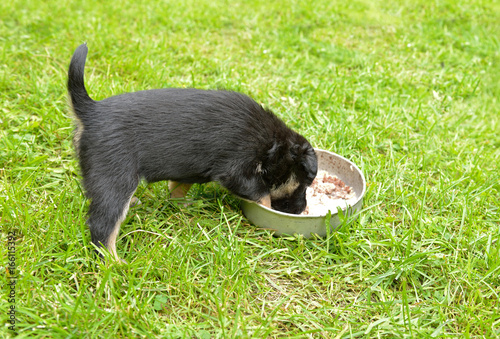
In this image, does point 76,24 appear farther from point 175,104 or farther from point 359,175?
point 359,175

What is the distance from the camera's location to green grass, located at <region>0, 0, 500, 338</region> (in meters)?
2.82

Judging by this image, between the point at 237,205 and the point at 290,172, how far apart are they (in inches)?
23.3

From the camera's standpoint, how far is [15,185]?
141 inches

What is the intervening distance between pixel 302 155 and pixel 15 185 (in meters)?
2.36

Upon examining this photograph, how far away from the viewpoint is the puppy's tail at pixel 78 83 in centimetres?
313

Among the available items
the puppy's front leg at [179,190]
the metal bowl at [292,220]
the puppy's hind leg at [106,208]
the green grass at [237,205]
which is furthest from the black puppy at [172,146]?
the puppy's front leg at [179,190]

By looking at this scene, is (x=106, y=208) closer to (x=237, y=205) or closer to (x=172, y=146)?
(x=172, y=146)

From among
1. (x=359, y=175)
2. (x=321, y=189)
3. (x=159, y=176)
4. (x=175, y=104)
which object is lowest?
(x=321, y=189)

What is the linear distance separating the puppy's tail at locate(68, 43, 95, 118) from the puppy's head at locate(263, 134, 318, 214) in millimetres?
1439

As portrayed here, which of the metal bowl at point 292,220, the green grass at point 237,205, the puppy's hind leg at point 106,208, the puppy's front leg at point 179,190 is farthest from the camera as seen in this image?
the puppy's front leg at point 179,190

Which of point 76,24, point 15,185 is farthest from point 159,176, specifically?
point 76,24

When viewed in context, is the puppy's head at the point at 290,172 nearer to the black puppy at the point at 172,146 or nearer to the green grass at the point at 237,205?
the black puppy at the point at 172,146

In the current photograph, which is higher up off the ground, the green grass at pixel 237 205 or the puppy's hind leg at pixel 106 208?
the puppy's hind leg at pixel 106 208

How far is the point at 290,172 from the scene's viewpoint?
369cm
